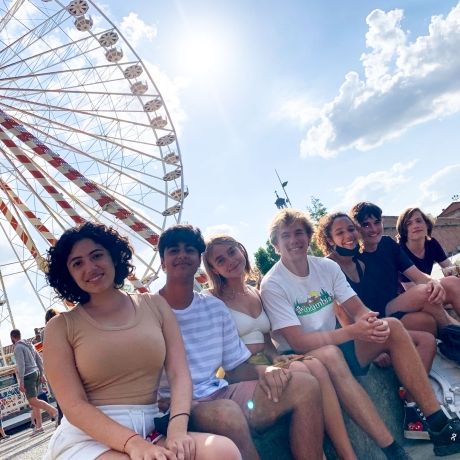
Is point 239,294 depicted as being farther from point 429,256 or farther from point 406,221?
point 429,256

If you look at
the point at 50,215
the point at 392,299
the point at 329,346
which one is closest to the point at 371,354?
the point at 329,346

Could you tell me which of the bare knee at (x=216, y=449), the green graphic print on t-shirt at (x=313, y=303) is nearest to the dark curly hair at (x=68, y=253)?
the bare knee at (x=216, y=449)

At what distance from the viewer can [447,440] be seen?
230 cm

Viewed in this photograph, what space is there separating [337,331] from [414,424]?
2.57 ft

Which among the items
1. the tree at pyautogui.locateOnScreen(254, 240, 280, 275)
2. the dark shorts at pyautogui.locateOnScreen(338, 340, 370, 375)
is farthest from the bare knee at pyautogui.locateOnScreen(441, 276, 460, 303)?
the tree at pyautogui.locateOnScreen(254, 240, 280, 275)

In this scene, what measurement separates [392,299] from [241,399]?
1.72 metres

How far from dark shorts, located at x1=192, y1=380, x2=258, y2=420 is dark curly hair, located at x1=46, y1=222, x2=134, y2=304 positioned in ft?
2.48

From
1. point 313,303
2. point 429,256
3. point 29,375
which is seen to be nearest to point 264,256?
point 29,375

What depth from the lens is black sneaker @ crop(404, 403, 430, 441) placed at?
2.55 m

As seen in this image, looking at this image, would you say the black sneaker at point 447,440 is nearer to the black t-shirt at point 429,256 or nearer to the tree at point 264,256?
the black t-shirt at point 429,256

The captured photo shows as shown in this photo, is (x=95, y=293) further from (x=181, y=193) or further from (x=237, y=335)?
(x=181, y=193)

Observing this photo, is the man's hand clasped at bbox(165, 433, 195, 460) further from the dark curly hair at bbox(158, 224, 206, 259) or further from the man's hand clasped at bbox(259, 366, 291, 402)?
the dark curly hair at bbox(158, 224, 206, 259)

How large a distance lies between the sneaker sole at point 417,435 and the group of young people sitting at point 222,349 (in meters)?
0.11

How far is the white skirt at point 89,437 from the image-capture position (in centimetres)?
170
